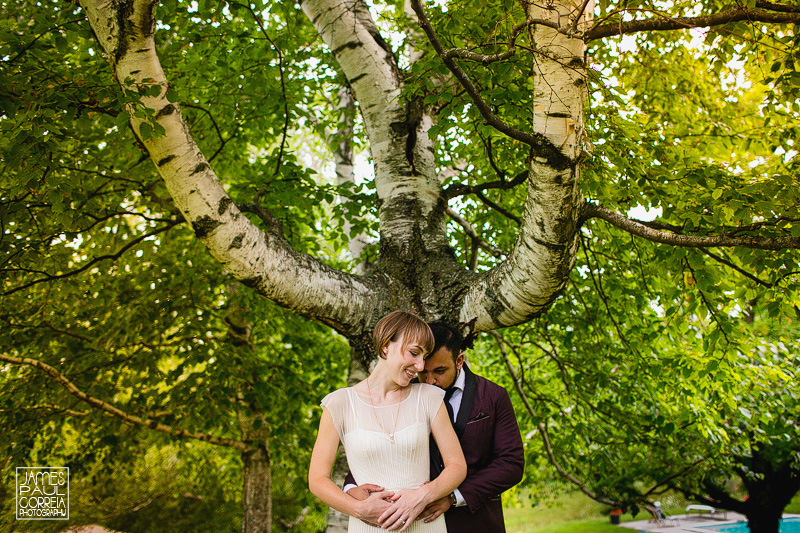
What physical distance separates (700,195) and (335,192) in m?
3.10

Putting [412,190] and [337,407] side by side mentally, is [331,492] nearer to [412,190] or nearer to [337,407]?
[337,407]

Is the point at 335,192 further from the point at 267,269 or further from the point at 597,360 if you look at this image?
the point at 597,360

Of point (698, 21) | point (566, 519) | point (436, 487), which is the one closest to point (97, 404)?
point (436, 487)

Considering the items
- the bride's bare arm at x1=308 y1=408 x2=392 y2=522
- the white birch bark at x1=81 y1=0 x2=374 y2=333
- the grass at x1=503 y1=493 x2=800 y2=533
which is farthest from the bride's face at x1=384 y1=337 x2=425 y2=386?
the grass at x1=503 y1=493 x2=800 y2=533

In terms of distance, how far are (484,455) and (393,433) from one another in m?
0.56

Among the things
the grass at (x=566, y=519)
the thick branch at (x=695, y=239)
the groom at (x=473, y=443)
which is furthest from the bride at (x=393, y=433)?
the grass at (x=566, y=519)

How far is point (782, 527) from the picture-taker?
41.3ft

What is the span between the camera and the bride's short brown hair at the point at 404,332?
2209 mm

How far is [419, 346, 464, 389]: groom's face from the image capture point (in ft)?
8.34

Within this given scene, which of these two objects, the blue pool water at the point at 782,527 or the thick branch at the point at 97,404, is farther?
the blue pool water at the point at 782,527

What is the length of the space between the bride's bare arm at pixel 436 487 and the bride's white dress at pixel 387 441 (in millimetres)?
58

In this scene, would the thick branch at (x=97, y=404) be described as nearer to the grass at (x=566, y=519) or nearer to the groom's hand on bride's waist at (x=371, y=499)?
the groom's hand on bride's waist at (x=371, y=499)

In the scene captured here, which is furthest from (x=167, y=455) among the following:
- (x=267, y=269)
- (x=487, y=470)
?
(x=487, y=470)

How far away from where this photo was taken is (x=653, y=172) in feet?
11.5
